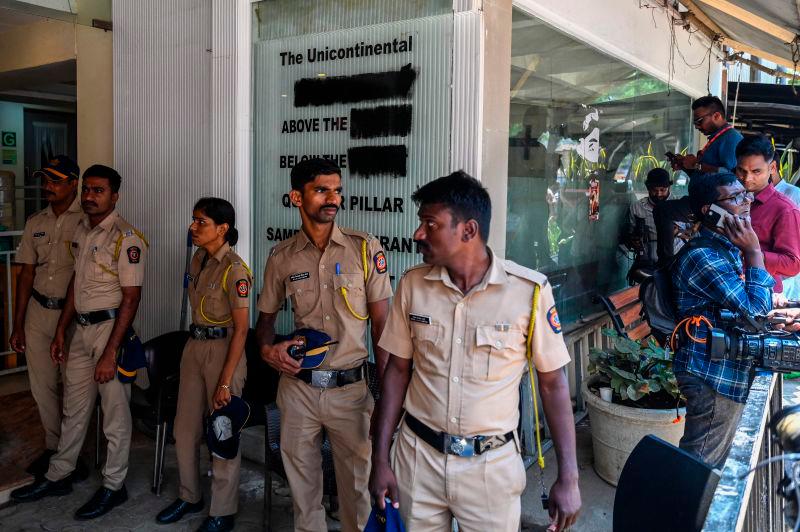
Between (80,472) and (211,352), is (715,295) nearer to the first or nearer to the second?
(211,352)

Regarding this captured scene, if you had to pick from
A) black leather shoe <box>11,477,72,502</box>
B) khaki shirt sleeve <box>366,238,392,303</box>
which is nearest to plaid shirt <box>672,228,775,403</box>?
khaki shirt sleeve <box>366,238,392,303</box>

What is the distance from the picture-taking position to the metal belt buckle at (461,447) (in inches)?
87.7

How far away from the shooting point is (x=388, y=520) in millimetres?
2271

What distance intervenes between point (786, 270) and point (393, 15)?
9.01 ft

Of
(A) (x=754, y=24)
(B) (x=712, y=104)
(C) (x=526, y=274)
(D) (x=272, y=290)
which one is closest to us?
(C) (x=526, y=274)

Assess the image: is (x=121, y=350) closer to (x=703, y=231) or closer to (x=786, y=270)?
(x=703, y=231)

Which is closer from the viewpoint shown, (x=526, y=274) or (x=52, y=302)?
(x=526, y=274)

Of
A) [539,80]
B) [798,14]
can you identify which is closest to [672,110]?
[798,14]

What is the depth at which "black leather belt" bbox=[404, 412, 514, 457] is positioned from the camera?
2.23m

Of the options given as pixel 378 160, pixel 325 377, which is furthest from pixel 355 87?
pixel 325 377

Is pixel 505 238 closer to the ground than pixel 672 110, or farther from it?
closer to the ground

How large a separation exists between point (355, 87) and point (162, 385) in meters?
2.20

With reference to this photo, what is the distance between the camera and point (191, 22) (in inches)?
194

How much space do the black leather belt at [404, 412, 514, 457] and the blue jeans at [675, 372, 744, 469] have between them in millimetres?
1429
